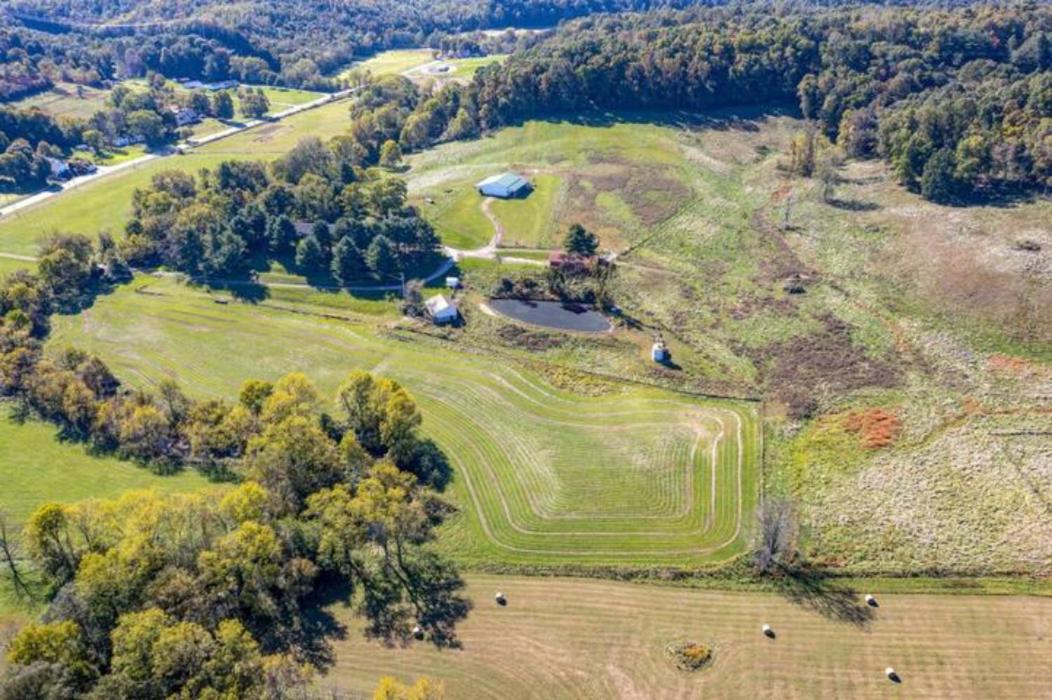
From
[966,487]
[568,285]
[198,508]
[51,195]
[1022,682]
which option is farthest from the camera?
[51,195]

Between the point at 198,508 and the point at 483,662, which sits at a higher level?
the point at 198,508

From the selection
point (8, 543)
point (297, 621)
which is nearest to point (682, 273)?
point (297, 621)

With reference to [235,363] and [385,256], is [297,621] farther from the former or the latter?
[385,256]

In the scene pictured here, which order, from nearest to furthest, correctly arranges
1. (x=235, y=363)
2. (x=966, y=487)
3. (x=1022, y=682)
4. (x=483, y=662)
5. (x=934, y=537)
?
(x=1022, y=682)
(x=483, y=662)
(x=934, y=537)
(x=966, y=487)
(x=235, y=363)

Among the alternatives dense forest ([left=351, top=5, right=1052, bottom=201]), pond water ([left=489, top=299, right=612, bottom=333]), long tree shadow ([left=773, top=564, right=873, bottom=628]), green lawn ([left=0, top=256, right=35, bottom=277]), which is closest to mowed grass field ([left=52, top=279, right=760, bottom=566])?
long tree shadow ([left=773, top=564, right=873, bottom=628])

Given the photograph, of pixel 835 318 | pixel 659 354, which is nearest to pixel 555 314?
pixel 659 354

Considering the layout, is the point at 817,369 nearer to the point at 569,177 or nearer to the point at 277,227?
the point at 569,177

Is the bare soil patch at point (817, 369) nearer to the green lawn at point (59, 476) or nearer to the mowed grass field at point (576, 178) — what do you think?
the mowed grass field at point (576, 178)
